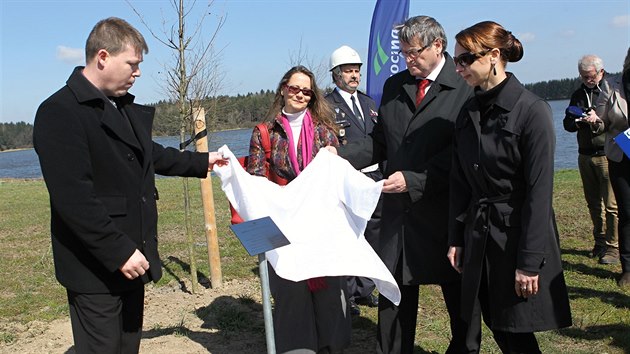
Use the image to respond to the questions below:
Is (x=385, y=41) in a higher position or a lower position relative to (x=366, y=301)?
higher

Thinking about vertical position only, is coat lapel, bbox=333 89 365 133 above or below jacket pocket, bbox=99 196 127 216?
above

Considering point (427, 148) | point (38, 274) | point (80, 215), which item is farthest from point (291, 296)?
point (38, 274)

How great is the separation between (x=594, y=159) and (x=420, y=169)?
14.9 ft

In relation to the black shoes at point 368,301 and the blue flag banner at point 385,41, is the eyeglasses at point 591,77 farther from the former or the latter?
the black shoes at point 368,301

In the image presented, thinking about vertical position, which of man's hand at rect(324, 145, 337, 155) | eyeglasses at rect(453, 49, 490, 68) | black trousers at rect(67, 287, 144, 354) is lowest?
black trousers at rect(67, 287, 144, 354)

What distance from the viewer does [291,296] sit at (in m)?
4.32

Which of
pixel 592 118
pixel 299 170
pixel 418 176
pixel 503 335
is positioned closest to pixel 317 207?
pixel 299 170

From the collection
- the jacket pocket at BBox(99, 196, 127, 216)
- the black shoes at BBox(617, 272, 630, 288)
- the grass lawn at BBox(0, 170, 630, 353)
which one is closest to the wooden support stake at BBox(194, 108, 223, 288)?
the grass lawn at BBox(0, 170, 630, 353)

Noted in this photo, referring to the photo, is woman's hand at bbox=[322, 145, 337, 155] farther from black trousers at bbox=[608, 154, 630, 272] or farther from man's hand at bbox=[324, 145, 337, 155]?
black trousers at bbox=[608, 154, 630, 272]

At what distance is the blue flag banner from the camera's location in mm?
7691

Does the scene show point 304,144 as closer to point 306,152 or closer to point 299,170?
point 306,152

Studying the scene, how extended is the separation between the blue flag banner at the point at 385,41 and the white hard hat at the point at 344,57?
123cm

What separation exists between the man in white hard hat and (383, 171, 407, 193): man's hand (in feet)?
7.24

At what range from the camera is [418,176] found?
393cm
